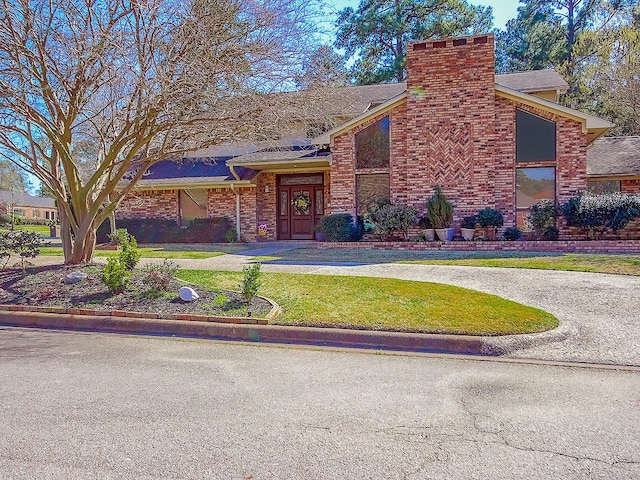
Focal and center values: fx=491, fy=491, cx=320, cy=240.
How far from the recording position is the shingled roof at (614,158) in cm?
1653

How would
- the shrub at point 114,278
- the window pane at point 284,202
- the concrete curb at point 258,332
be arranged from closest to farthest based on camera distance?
the concrete curb at point 258,332 → the shrub at point 114,278 → the window pane at point 284,202

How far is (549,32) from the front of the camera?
33.8m

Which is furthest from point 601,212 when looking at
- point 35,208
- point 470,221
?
point 35,208

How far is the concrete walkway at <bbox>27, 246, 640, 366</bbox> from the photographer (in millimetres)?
5258

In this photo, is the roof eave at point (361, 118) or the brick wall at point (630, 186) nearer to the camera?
the roof eave at point (361, 118)

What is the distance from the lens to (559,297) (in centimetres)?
744

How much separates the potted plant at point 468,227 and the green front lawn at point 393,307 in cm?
667

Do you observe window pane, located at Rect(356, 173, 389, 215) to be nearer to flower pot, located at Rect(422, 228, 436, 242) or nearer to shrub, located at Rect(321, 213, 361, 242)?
shrub, located at Rect(321, 213, 361, 242)

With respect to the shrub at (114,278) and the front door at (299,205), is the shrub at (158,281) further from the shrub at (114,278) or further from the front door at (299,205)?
the front door at (299,205)

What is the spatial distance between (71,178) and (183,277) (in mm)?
2890

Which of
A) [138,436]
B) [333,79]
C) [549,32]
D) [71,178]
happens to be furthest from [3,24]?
[549,32]

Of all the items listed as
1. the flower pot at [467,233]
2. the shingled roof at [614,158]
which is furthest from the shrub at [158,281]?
the shingled roof at [614,158]

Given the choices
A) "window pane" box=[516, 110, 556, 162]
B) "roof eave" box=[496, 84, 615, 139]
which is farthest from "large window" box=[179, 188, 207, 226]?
"window pane" box=[516, 110, 556, 162]

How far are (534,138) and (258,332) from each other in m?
12.4
